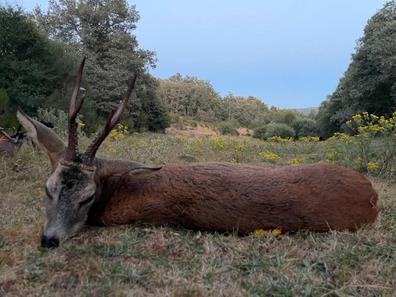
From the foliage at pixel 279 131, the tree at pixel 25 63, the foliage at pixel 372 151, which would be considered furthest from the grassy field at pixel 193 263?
the foliage at pixel 279 131

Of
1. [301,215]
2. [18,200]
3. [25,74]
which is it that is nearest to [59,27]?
[25,74]

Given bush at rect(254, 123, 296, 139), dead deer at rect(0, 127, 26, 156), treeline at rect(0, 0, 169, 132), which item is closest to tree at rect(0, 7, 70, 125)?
treeline at rect(0, 0, 169, 132)

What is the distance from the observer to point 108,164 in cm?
383

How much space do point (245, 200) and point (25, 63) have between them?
62.8ft

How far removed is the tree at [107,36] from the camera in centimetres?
3042

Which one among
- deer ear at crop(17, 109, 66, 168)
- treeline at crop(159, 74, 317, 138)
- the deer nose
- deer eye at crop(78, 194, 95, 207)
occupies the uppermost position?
treeline at crop(159, 74, 317, 138)

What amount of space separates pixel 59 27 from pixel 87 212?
3138 centimetres

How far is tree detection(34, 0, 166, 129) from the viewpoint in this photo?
99.8 ft

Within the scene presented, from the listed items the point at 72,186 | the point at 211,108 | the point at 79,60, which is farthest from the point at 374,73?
the point at 211,108

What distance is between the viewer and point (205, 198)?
3.47 metres

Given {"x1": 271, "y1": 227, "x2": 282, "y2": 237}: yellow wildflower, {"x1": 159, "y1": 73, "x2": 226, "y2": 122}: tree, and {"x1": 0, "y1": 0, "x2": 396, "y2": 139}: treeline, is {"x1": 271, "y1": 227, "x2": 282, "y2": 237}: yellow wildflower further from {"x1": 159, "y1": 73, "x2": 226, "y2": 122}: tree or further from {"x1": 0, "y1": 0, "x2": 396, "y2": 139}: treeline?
{"x1": 159, "y1": 73, "x2": 226, "y2": 122}: tree

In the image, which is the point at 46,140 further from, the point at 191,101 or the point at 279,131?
the point at 191,101

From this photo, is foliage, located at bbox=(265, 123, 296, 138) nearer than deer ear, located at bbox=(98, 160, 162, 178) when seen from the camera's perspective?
No

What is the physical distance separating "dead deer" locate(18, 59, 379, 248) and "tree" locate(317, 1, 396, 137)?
67.1 feet
